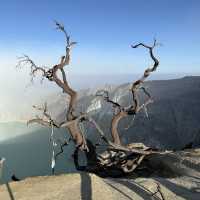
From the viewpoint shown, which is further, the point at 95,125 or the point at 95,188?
the point at 95,125

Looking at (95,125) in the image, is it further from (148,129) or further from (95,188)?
(148,129)

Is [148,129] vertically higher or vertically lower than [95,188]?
lower

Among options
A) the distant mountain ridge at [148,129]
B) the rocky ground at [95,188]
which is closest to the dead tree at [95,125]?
the rocky ground at [95,188]

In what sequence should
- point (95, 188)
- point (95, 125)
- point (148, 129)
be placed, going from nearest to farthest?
point (95, 188)
point (95, 125)
point (148, 129)

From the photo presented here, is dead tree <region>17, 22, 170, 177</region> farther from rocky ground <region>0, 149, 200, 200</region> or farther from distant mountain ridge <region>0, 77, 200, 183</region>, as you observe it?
distant mountain ridge <region>0, 77, 200, 183</region>

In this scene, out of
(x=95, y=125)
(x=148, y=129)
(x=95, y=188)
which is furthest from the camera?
(x=148, y=129)

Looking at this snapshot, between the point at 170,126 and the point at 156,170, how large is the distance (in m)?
70.9

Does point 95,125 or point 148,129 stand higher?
point 95,125

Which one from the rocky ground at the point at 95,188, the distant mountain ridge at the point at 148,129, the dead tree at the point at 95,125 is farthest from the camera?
the distant mountain ridge at the point at 148,129

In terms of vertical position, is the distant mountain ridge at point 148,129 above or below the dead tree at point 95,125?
below

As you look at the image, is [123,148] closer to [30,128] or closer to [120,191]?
[120,191]

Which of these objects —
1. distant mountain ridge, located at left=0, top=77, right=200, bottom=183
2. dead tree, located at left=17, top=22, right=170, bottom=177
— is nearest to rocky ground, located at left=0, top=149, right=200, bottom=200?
dead tree, located at left=17, top=22, right=170, bottom=177

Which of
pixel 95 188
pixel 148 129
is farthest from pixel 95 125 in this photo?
pixel 148 129

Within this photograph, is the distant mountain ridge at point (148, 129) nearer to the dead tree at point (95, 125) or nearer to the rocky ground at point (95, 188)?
the dead tree at point (95, 125)
